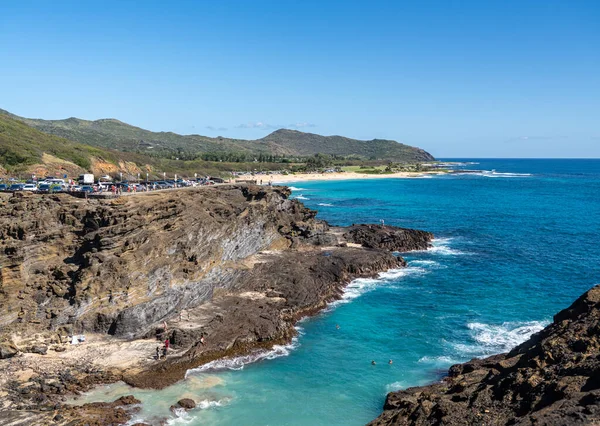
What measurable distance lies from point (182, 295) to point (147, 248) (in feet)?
17.2

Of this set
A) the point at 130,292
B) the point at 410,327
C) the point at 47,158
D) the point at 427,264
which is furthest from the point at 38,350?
the point at 47,158

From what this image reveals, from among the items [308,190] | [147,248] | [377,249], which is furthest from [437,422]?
[308,190]

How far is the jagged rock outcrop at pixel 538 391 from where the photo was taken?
15.9m

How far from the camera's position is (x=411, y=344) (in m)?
35.4

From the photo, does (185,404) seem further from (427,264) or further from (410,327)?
(427,264)

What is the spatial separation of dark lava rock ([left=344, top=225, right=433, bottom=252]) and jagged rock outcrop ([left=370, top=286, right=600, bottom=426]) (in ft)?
132

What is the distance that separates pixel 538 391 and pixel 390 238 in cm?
4841

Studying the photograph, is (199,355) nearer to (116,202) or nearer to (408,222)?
(116,202)

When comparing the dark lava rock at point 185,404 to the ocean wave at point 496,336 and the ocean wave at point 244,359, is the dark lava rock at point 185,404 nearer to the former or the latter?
the ocean wave at point 244,359

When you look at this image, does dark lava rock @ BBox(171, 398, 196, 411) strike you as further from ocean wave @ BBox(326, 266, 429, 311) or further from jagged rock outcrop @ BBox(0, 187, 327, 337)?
ocean wave @ BBox(326, 266, 429, 311)

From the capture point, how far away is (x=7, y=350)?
98.6ft

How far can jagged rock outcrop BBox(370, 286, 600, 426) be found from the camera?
15.9m

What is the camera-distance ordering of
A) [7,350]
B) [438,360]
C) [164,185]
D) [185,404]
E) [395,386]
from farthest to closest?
[164,185] < [438,360] < [7,350] < [395,386] < [185,404]

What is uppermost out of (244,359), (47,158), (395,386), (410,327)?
(47,158)
